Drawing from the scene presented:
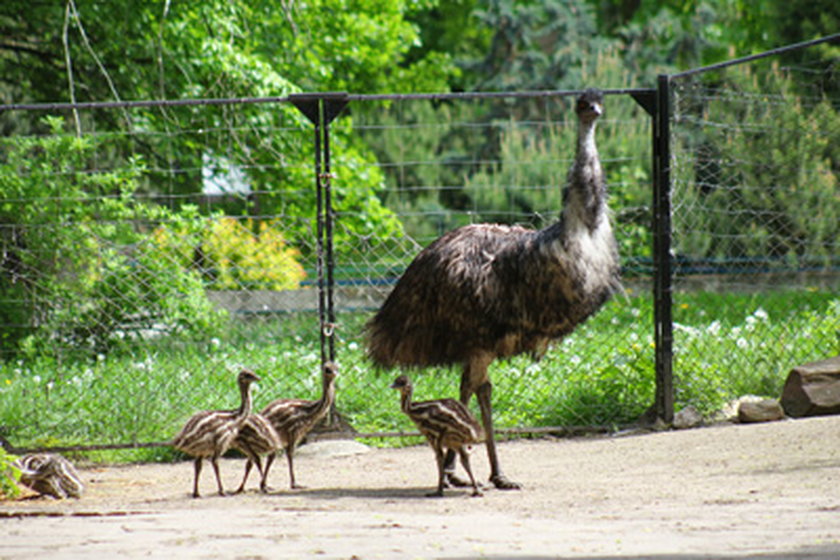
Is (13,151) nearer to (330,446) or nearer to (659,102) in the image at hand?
(330,446)

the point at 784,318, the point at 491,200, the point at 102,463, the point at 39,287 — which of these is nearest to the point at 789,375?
the point at 784,318

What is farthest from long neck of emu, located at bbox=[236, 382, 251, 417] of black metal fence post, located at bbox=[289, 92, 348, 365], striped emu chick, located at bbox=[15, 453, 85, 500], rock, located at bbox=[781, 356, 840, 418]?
rock, located at bbox=[781, 356, 840, 418]

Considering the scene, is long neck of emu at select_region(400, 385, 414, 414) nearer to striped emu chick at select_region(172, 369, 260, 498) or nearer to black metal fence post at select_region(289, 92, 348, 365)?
striped emu chick at select_region(172, 369, 260, 498)

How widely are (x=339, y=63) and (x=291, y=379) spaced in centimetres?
933

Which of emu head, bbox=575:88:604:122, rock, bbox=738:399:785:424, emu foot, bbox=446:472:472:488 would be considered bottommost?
emu foot, bbox=446:472:472:488

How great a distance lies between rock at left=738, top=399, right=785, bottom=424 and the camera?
333 inches

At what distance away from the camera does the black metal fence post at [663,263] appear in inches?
340

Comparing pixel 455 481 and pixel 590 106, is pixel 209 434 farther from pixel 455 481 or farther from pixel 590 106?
pixel 590 106

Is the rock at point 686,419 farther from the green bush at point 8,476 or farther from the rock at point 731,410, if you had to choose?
the green bush at point 8,476

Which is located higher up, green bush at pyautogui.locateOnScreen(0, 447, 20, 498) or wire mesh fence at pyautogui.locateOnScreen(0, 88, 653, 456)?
wire mesh fence at pyautogui.locateOnScreen(0, 88, 653, 456)

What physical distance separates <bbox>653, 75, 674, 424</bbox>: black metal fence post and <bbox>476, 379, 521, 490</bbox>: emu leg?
2.10 m

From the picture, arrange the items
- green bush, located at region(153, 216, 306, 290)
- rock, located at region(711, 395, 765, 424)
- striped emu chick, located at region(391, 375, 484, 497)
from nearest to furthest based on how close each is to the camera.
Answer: striped emu chick, located at region(391, 375, 484, 497), rock, located at region(711, 395, 765, 424), green bush, located at region(153, 216, 306, 290)

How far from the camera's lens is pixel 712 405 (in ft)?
29.3

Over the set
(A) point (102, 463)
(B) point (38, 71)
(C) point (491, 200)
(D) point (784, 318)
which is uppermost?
(B) point (38, 71)
